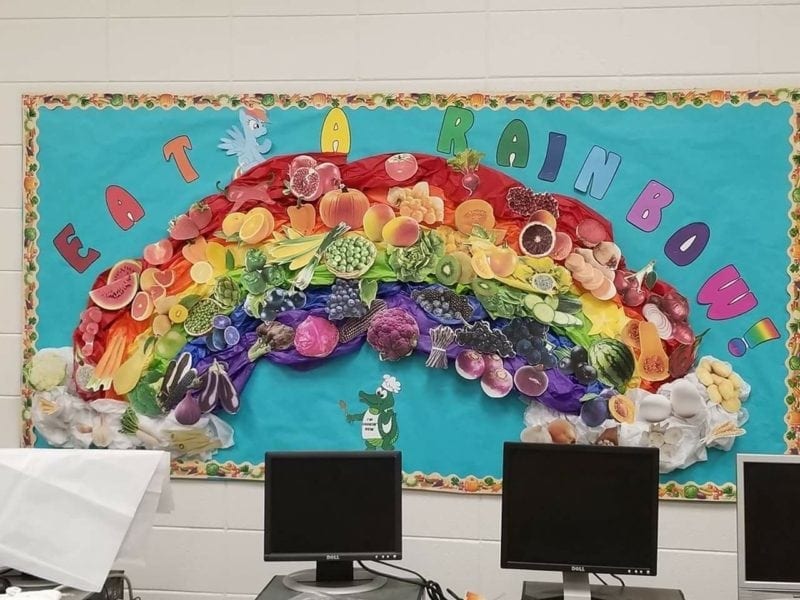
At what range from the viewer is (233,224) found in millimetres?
2748

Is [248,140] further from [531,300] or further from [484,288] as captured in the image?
[531,300]

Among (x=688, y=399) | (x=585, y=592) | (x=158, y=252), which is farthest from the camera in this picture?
(x=158, y=252)

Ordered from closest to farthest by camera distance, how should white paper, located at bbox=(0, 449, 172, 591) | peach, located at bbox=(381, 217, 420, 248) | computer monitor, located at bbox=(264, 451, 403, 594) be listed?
white paper, located at bbox=(0, 449, 172, 591), computer monitor, located at bbox=(264, 451, 403, 594), peach, located at bbox=(381, 217, 420, 248)

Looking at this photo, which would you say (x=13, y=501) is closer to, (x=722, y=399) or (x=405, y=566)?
(x=405, y=566)

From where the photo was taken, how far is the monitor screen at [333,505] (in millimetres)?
2293

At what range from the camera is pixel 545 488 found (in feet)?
7.27

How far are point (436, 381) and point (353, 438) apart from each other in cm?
29

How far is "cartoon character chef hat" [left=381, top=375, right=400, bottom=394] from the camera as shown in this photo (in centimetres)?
268

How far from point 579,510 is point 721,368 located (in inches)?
26.2

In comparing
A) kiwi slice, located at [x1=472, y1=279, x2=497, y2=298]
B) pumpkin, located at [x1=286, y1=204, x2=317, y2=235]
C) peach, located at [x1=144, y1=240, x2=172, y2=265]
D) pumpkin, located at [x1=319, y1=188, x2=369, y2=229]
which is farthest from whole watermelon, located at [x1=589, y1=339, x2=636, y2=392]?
peach, located at [x1=144, y1=240, x2=172, y2=265]

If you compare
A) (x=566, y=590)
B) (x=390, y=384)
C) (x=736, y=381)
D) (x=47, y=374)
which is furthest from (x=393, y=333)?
(x=47, y=374)

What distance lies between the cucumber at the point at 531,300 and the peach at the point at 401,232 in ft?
1.16

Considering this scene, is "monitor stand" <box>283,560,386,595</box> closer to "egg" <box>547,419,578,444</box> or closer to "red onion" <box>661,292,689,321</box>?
"egg" <box>547,419,578,444</box>

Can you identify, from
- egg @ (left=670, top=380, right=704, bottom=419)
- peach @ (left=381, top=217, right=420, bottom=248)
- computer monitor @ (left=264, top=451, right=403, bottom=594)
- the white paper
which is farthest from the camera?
peach @ (left=381, top=217, right=420, bottom=248)
